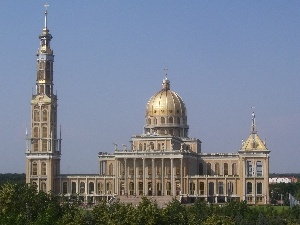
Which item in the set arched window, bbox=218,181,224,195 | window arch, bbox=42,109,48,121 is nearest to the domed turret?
arched window, bbox=218,181,224,195

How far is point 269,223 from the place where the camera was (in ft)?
287

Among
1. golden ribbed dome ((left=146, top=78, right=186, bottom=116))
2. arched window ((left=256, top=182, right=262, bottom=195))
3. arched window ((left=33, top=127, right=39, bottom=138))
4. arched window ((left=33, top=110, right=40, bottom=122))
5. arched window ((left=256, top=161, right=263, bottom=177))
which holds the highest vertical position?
golden ribbed dome ((left=146, top=78, right=186, bottom=116))

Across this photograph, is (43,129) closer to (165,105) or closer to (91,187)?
(91,187)

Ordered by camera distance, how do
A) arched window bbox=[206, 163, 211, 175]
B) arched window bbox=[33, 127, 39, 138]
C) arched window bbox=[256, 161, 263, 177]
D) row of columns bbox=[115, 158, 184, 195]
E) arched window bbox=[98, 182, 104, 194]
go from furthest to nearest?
arched window bbox=[206, 163, 211, 175]
arched window bbox=[98, 182, 104, 194]
arched window bbox=[33, 127, 39, 138]
row of columns bbox=[115, 158, 184, 195]
arched window bbox=[256, 161, 263, 177]

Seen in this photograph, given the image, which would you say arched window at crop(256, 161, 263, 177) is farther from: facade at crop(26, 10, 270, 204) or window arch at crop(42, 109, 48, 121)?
window arch at crop(42, 109, 48, 121)

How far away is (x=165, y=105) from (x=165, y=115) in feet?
5.66

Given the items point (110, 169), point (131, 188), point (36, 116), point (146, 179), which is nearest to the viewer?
point (146, 179)

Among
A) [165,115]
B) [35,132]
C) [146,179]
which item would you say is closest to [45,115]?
[35,132]

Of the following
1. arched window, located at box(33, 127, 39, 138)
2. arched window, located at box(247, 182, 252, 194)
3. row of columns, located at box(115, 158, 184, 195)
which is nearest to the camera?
arched window, located at box(247, 182, 252, 194)

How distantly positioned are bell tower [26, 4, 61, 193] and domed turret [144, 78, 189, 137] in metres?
17.7

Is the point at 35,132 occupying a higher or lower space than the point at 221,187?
higher

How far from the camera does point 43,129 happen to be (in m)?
142

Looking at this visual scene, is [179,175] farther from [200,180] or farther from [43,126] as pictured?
[43,126]

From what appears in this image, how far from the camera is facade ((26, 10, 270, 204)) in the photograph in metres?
139
